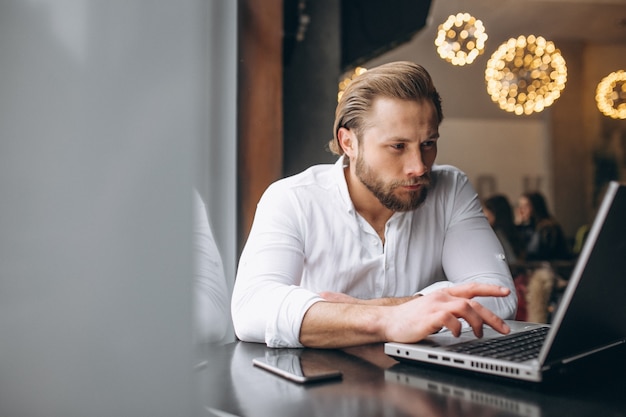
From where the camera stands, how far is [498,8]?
5.25m

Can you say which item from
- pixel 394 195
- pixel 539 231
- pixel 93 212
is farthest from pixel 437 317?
pixel 539 231

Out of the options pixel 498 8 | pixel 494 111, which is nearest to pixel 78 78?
pixel 498 8

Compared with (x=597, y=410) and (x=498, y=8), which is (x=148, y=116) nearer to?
(x=597, y=410)

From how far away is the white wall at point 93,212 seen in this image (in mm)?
1545

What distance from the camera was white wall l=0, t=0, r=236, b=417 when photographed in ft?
5.07

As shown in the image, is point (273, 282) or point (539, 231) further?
point (539, 231)

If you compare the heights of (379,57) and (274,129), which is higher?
(379,57)

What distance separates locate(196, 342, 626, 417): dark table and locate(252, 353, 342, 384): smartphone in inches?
0.4

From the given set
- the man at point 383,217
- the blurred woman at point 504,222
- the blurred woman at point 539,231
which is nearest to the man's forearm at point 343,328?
the man at point 383,217

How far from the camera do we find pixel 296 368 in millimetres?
880

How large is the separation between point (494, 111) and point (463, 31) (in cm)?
201

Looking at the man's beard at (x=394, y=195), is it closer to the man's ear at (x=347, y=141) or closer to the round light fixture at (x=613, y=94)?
the man's ear at (x=347, y=141)

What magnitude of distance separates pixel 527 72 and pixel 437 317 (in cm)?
425

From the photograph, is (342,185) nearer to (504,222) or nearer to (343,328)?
(343,328)
